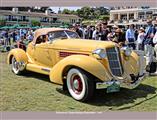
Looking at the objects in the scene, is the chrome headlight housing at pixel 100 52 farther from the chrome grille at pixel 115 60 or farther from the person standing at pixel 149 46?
the person standing at pixel 149 46

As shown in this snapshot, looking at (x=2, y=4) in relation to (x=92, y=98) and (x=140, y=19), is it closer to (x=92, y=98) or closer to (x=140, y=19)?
(x=92, y=98)

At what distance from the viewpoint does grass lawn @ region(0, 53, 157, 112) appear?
6.30 meters

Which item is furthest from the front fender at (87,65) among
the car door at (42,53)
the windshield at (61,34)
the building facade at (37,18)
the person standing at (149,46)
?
the building facade at (37,18)

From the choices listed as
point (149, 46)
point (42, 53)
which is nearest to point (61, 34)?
point (42, 53)

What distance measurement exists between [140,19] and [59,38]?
58.7 ft

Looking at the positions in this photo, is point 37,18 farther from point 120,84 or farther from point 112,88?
point 112,88

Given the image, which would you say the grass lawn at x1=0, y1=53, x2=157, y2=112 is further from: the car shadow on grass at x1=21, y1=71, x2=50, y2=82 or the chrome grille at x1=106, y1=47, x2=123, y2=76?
the chrome grille at x1=106, y1=47, x2=123, y2=76

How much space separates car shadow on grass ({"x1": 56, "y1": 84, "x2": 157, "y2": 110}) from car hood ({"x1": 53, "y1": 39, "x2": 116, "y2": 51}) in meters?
1.10

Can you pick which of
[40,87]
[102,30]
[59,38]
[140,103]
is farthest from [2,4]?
[102,30]

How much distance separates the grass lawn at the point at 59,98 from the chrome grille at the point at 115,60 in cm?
56

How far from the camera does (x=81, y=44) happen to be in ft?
24.8

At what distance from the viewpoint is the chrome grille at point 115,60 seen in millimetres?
7188

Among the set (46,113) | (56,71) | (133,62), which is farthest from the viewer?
(133,62)

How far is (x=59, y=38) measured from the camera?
345 inches
